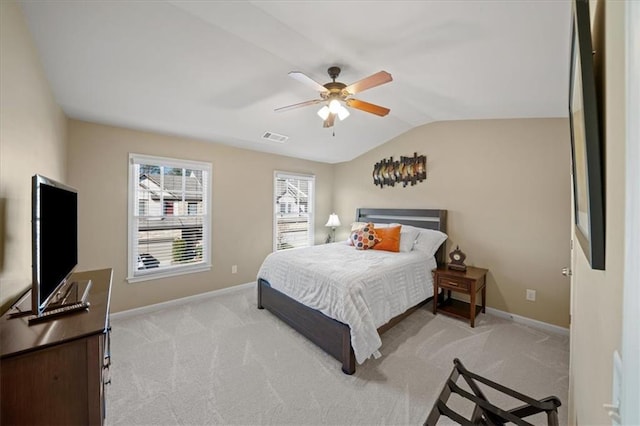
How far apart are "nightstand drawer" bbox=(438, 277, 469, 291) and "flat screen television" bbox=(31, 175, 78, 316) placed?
142 inches

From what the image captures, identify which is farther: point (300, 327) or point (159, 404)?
point (300, 327)

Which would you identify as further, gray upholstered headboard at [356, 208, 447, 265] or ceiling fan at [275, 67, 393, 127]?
gray upholstered headboard at [356, 208, 447, 265]

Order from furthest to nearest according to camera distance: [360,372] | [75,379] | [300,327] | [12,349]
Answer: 1. [300,327]
2. [360,372]
3. [75,379]
4. [12,349]

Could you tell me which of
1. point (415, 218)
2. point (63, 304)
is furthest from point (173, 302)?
point (415, 218)

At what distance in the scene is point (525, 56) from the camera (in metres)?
1.88

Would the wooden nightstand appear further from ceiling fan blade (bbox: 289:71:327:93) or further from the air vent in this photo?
the air vent

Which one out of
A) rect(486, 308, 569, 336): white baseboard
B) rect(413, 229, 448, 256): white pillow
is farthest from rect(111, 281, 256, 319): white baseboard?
rect(486, 308, 569, 336): white baseboard

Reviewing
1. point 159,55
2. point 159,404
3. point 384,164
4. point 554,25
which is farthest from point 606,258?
point 384,164

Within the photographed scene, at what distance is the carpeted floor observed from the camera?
1853 millimetres

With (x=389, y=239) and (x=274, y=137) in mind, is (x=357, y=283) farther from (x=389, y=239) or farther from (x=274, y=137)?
(x=274, y=137)

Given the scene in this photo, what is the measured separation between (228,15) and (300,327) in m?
2.81

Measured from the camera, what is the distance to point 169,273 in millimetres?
3590

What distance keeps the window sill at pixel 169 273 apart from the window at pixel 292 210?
1.31m

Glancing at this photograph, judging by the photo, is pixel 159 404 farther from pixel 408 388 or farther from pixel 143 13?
pixel 143 13
